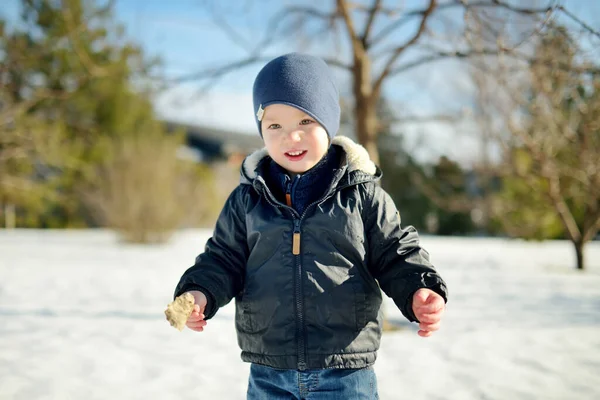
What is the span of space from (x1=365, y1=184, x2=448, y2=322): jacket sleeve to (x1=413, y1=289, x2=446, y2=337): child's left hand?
19mm

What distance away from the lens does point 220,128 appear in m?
26.4

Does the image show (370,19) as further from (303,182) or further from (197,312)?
(197,312)

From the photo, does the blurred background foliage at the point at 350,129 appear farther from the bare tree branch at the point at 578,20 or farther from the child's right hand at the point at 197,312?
the child's right hand at the point at 197,312

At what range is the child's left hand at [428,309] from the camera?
1.30 m

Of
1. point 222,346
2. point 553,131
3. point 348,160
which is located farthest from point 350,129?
point 348,160

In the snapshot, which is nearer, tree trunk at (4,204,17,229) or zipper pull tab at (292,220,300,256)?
zipper pull tab at (292,220,300,256)

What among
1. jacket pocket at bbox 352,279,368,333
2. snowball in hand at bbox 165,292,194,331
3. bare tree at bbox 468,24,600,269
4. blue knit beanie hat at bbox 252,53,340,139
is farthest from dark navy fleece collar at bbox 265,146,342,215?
bare tree at bbox 468,24,600,269

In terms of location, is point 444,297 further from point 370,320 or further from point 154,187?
point 154,187

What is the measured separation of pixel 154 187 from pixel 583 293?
27.2 ft

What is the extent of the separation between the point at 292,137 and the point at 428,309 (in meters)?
0.62

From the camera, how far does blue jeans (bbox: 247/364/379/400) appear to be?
53.7 inches

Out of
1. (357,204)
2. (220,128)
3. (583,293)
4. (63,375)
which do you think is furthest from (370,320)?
(220,128)

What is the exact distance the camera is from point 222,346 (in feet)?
10.7

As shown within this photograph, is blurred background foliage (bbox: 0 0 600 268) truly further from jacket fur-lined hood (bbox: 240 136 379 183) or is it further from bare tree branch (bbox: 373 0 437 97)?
jacket fur-lined hood (bbox: 240 136 379 183)
